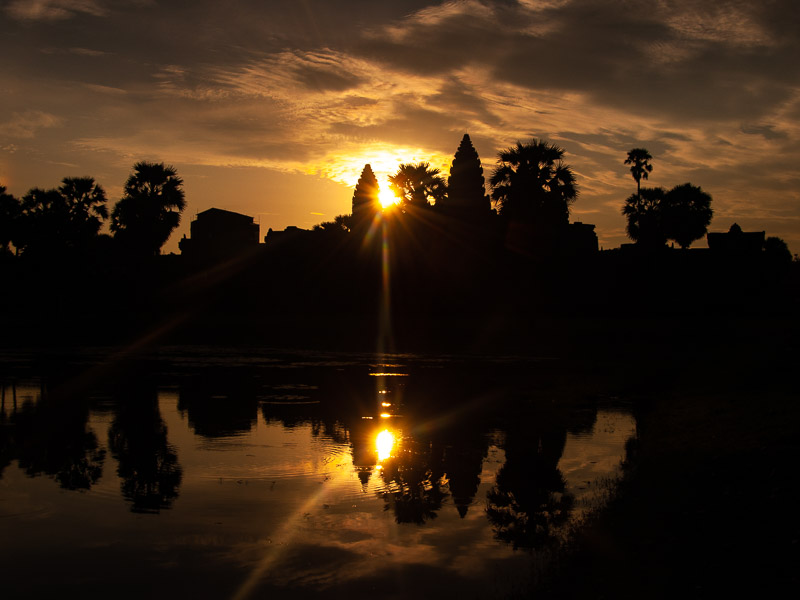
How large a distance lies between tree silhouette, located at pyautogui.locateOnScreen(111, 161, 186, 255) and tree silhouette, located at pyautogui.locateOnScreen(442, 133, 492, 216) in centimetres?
2436

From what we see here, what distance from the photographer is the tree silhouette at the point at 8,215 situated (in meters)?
71.4

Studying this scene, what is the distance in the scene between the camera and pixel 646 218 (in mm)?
69500

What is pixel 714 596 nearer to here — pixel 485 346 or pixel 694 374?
pixel 694 374

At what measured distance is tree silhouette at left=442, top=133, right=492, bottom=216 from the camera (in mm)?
56688

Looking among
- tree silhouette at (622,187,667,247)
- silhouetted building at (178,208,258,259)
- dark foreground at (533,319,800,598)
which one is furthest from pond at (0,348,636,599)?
silhouetted building at (178,208,258,259)

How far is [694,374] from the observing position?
22922 mm

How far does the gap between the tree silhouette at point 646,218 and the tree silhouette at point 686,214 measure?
0.72 m

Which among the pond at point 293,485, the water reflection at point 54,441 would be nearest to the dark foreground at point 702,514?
the pond at point 293,485

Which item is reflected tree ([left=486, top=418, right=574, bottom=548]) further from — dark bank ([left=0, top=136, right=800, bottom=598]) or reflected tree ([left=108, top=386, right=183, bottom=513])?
reflected tree ([left=108, top=386, right=183, bottom=513])

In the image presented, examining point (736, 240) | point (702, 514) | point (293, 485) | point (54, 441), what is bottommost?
point (293, 485)

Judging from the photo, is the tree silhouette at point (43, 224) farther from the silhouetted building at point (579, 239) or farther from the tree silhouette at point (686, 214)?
the tree silhouette at point (686, 214)

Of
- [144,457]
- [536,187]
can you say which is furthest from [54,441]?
[536,187]

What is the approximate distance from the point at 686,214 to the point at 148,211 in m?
47.1

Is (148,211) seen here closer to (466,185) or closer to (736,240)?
(466,185)
